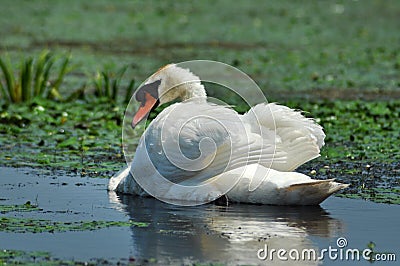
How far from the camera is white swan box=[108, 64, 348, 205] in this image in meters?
8.95

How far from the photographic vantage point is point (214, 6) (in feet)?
98.4

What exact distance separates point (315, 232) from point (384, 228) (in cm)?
60

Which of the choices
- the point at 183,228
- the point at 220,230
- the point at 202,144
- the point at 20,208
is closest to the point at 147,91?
the point at 202,144

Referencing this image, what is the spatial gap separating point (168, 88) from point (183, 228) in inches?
91.7

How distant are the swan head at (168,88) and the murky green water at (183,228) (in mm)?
969

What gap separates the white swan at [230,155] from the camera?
8953 mm

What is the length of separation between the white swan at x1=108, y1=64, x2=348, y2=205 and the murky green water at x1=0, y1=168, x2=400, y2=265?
6.6 inches

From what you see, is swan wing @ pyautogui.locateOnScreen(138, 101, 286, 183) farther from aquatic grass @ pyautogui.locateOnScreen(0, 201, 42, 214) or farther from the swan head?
aquatic grass @ pyautogui.locateOnScreen(0, 201, 42, 214)

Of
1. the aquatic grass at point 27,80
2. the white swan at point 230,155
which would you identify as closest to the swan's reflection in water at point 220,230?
the white swan at point 230,155

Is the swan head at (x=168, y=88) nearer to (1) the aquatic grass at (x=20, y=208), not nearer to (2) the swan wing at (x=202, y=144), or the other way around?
(2) the swan wing at (x=202, y=144)

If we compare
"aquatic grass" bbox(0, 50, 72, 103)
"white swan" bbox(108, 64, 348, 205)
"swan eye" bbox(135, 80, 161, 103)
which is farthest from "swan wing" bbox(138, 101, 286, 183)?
"aquatic grass" bbox(0, 50, 72, 103)

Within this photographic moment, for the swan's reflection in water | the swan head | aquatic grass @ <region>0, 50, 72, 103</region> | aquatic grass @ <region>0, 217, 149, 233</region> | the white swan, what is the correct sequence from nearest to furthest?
the swan's reflection in water < aquatic grass @ <region>0, 217, 149, 233</region> < the white swan < the swan head < aquatic grass @ <region>0, 50, 72, 103</region>

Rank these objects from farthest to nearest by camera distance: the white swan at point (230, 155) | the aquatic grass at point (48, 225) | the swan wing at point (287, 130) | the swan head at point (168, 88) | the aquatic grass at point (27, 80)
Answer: the aquatic grass at point (27, 80), the swan head at point (168, 88), the swan wing at point (287, 130), the white swan at point (230, 155), the aquatic grass at point (48, 225)

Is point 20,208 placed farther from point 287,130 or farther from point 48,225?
point 287,130
